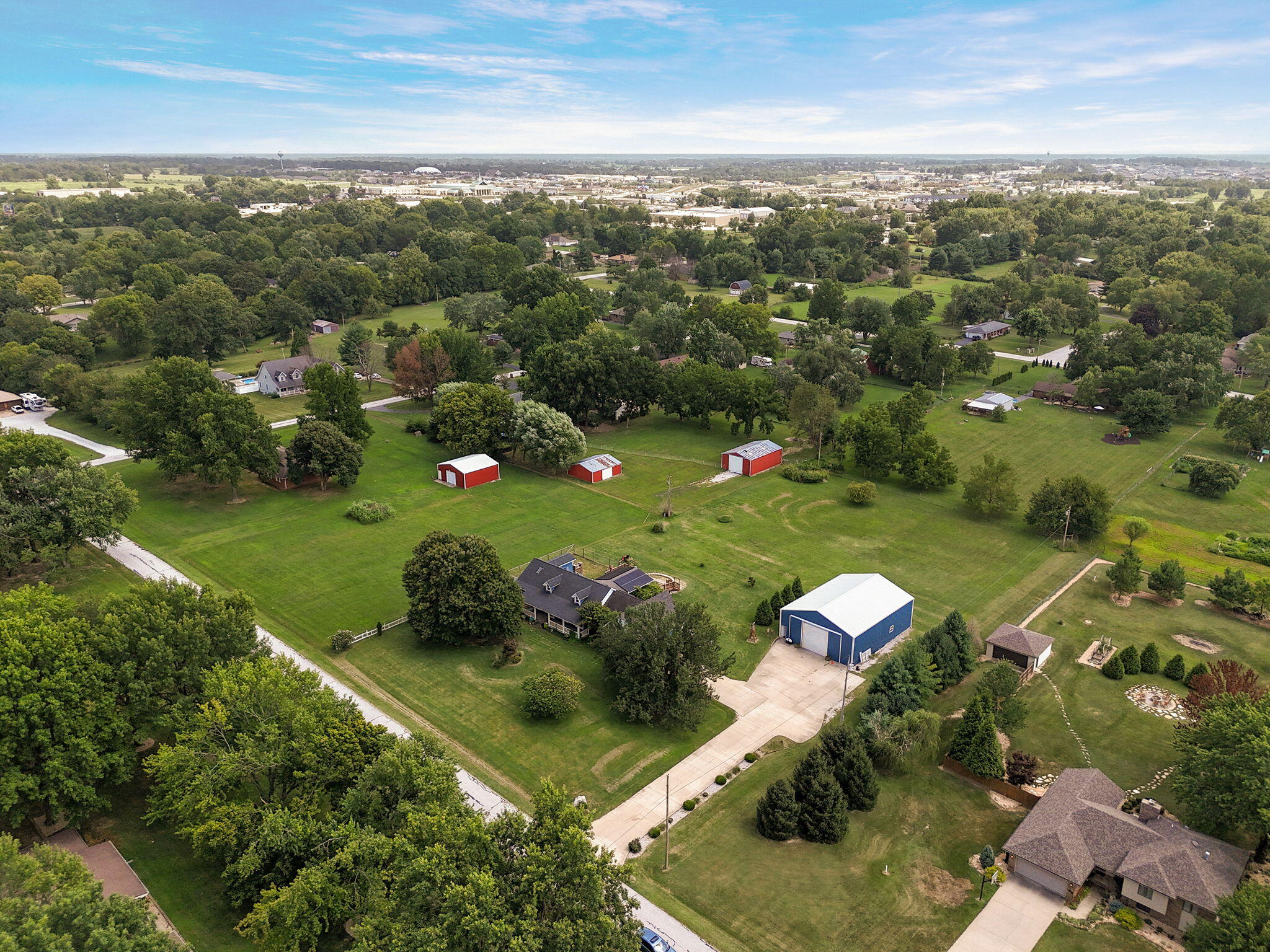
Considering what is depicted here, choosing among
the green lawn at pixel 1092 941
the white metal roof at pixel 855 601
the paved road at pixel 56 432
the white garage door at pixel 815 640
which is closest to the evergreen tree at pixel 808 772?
the green lawn at pixel 1092 941

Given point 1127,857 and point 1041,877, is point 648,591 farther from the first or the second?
point 1127,857

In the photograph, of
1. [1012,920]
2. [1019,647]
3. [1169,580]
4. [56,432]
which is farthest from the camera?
[56,432]

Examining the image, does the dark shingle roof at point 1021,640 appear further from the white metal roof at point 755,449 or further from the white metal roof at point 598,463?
the white metal roof at point 598,463

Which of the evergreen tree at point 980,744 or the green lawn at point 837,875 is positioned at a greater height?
the evergreen tree at point 980,744

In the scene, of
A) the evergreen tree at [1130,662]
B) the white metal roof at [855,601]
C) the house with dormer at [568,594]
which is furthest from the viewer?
the house with dormer at [568,594]

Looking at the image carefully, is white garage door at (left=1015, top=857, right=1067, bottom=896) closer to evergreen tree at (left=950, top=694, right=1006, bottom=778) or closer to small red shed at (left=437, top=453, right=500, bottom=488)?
evergreen tree at (left=950, top=694, right=1006, bottom=778)

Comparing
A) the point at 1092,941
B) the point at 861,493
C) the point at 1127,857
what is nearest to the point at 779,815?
the point at 1092,941
